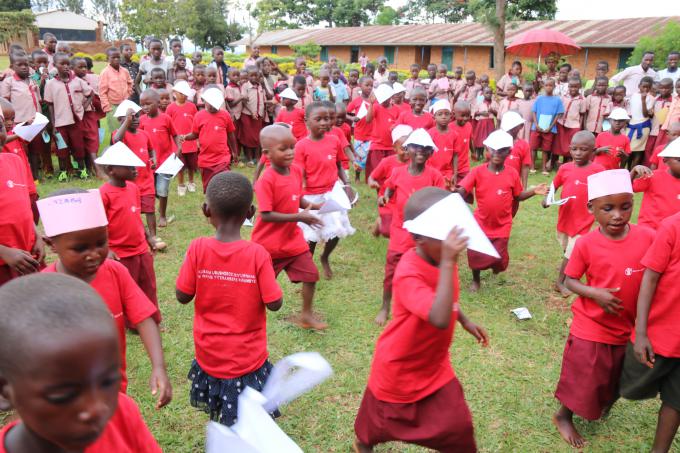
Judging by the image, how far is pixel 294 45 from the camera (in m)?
38.2

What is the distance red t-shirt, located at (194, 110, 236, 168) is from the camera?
696cm

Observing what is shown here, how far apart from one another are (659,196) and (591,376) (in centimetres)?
212

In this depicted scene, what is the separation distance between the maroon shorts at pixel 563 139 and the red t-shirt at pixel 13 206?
9.73 meters

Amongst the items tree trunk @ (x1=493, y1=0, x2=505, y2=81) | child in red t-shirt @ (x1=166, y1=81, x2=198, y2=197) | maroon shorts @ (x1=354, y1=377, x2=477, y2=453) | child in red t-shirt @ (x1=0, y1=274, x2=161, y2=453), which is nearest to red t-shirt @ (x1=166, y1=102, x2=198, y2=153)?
child in red t-shirt @ (x1=166, y1=81, x2=198, y2=197)

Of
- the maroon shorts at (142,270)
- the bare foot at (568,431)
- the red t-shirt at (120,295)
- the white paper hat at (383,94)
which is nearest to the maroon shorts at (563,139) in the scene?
the white paper hat at (383,94)

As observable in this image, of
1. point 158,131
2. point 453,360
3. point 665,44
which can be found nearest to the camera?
point 453,360

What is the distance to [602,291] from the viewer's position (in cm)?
277

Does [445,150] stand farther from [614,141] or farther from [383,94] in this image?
[614,141]

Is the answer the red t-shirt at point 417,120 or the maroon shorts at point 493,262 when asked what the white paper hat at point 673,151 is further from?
the red t-shirt at point 417,120

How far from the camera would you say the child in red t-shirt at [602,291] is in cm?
285

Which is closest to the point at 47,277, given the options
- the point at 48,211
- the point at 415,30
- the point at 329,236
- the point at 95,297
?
the point at 95,297

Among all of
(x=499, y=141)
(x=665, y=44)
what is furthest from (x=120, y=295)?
(x=665, y=44)

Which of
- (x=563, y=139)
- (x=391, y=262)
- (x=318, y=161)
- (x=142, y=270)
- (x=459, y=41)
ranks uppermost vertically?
(x=459, y=41)

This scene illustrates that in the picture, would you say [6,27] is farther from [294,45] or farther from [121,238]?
[121,238]
